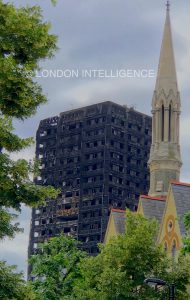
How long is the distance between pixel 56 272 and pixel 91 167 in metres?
119

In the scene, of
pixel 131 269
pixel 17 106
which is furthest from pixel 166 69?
pixel 17 106

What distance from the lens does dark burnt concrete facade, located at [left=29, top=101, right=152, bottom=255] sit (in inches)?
7121

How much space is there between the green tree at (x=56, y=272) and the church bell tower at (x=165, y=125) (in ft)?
100

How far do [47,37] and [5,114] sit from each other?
2.91 m

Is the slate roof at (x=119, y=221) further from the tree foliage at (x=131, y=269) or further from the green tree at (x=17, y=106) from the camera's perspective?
the green tree at (x=17, y=106)

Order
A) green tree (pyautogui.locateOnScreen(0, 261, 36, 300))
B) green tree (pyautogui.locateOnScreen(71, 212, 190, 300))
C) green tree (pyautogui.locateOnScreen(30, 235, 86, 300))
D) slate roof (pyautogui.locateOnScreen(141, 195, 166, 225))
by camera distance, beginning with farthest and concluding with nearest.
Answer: slate roof (pyautogui.locateOnScreen(141, 195, 166, 225)), green tree (pyautogui.locateOnScreen(30, 235, 86, 300)), green tree (pyautogui.locateOnScreen(71, 212, 190, 300)), green tree (pyautogui.locateOnScreen(0, 261, 36, 300))

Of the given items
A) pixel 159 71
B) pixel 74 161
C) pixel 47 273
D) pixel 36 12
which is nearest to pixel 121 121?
pixel 74 161

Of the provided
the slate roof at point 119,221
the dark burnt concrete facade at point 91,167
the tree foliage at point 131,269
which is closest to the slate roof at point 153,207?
the slate roof at point 119,221

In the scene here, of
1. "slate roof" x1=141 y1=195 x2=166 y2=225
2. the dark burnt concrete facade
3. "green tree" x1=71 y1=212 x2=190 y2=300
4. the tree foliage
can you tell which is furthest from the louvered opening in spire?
the dark burnt concrete facade

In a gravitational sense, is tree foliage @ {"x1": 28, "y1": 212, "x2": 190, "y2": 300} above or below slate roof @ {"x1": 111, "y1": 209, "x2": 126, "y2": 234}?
below

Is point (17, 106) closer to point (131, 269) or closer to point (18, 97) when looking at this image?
point (18, 97)

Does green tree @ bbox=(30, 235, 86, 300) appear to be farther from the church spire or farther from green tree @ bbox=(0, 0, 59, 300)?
the church spire

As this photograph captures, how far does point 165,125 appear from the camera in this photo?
103 meters

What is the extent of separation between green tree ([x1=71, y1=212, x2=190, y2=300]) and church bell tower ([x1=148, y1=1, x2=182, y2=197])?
38.6 m
